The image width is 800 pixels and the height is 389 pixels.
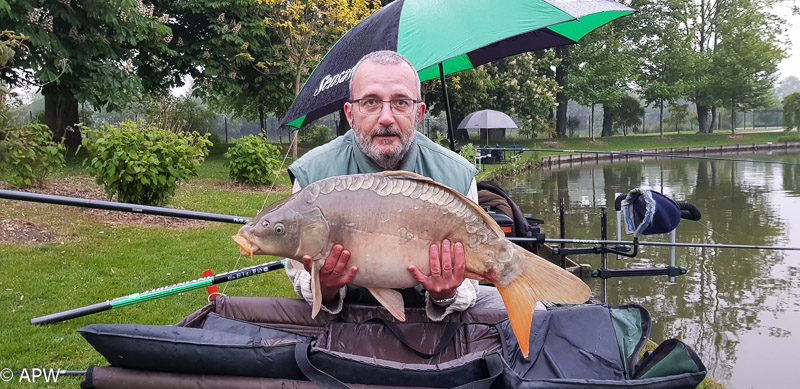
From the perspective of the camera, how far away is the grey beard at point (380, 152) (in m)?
1.98

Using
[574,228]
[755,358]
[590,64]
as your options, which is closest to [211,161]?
[574,228]

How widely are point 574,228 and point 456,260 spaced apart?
24.1ft

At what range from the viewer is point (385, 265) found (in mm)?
1572

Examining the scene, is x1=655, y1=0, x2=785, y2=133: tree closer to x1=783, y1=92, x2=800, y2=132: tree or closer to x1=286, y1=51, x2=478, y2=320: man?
x1=783, y1=92, x2=800, y2=132: tree

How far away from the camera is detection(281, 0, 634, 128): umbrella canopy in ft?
10.6

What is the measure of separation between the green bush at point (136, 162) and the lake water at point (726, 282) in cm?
510

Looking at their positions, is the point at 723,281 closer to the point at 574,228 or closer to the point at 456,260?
Answer: the point at 574,228

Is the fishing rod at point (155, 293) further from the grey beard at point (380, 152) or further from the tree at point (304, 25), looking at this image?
the tree at point (304, 25)

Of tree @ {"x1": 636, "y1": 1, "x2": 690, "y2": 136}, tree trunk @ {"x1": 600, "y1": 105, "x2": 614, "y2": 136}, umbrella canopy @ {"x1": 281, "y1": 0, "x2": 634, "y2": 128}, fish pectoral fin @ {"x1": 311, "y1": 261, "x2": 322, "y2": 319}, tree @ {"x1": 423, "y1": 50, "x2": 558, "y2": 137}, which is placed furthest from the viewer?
tree trunk @ {"x1": 600, "y1": 105, "x2": 614, "y2": 136}

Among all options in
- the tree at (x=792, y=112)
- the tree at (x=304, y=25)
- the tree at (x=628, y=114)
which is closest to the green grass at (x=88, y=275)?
the tree at (x=304, y=25)

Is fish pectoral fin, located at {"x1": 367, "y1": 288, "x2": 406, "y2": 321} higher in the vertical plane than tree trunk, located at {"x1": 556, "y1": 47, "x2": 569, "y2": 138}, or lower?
lower

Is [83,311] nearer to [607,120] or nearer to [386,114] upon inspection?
[386,114]

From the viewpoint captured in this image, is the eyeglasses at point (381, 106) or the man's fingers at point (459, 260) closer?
the man's fingers at point (459, 260)

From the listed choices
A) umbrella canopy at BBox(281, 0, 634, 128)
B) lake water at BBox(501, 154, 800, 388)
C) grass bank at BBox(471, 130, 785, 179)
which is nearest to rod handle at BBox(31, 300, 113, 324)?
umbrella canopy at BBox(281, 0, 634, 128)
